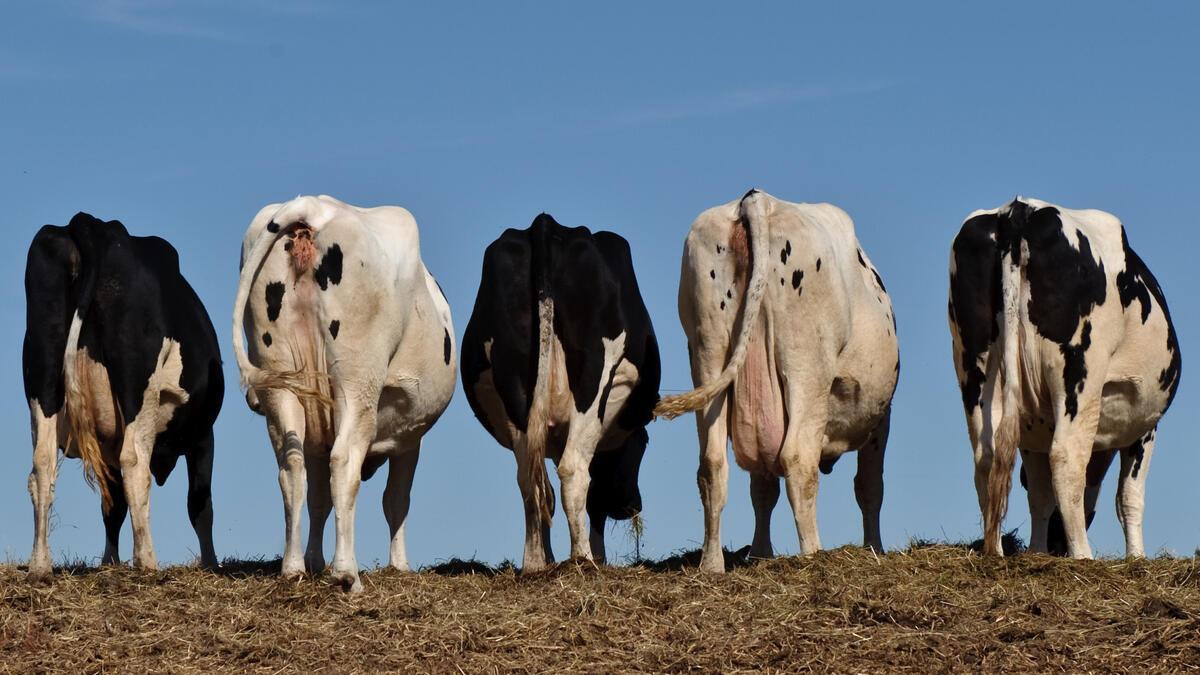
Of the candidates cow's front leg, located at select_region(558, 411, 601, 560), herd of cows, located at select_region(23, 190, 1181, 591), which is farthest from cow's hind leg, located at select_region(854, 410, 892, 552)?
cow's front leg, located at select_region(558, 411, 601, 560)

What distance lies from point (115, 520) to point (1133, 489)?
29.6ft

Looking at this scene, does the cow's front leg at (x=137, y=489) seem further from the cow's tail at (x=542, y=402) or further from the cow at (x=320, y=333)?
the cow's tail at (x=542, y=402)

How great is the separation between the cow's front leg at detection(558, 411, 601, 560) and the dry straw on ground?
0.51m

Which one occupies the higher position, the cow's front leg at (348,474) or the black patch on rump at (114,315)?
the black patch on rump at (114,315)

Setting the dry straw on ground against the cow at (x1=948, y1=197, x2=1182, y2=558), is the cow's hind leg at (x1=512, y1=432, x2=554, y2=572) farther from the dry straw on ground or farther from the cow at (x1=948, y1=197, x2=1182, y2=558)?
the cow at (x1=948, y1=197, x2=1182, y2=558)

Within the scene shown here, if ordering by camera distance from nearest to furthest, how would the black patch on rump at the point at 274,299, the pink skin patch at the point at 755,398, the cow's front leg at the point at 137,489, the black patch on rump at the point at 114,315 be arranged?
the black patch on rump at the point at 274,299, the black patch on rump at the point at 114,315, the pink skin patch at the point at 755,398, the cow's front leg at the point at 137,489

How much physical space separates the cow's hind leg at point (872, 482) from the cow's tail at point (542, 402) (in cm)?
364

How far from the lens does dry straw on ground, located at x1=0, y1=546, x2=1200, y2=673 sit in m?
11.6

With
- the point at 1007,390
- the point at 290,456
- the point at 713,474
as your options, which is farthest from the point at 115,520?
the point at 1007,390

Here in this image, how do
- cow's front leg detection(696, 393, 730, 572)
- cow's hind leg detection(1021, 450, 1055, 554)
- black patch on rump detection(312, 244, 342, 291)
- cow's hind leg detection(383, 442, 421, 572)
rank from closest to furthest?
1. black patch on rump detection(312, 244, 342, 291)
2. cow's front leg detection(696, 393, 730, 572)
3. cow's hind leg detection(1021, 450, 1055, 554)
4. cow's hind leg detection(383, 442, 421, 572)

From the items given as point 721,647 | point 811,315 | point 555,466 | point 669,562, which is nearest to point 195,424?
point 555,466

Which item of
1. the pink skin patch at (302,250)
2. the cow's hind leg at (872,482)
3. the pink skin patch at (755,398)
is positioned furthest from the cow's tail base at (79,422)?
the cow's hind leg at (872,482)

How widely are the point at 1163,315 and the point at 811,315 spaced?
124 inches

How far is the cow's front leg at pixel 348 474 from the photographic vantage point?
14.1m
